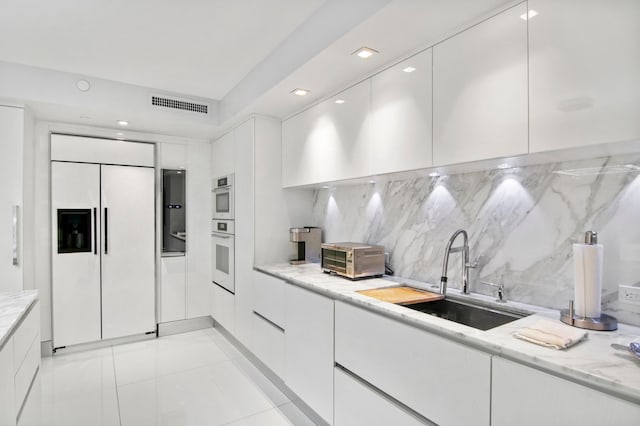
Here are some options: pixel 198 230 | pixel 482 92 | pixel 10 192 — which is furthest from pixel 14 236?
pixel 482 92

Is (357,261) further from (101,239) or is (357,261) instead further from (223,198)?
(101,239)

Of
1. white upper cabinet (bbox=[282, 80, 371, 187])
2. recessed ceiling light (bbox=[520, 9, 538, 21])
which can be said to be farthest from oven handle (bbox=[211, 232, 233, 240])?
recessed ceiling light (bbox=[520, 9, 538, 21])

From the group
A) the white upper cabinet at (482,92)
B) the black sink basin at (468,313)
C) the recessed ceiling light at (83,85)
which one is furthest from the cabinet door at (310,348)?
the recessed ceiling light at (83,85)

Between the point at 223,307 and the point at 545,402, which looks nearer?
the point at 545,402

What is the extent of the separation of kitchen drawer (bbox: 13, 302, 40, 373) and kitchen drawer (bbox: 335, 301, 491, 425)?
5.21 ft

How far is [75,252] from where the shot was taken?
354 cm

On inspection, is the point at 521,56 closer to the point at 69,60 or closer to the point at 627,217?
the point at 627,217

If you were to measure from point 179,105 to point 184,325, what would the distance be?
2.47 metres

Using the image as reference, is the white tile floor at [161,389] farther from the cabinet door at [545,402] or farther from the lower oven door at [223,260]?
the cabinet door at [545,402]

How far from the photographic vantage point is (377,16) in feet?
5.48

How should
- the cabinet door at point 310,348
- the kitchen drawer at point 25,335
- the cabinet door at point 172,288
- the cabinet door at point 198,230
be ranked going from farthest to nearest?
the cabinet door at point 198,230 < the cabinet door at point 172,288 < the cabinet door at point 310,348 < the kitchen drawer at point 25,335

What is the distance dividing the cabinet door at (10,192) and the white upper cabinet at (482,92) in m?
3.23

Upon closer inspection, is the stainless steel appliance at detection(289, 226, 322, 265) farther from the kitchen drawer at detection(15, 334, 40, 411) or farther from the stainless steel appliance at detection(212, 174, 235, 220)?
the kitchen drawer at detection(15, 334, 40, 411)

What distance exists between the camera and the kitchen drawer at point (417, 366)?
1.30 metres
